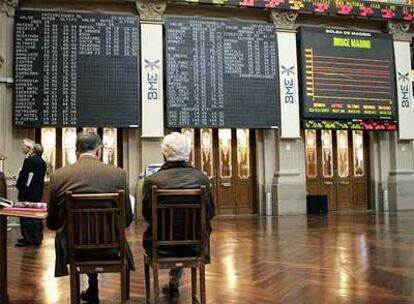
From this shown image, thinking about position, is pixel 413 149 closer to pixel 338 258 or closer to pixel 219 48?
pixel 219 48

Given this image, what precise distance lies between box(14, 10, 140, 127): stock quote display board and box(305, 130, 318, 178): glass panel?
4.17m

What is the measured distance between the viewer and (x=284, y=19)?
10.5 metres

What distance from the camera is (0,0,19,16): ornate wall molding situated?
358 inches

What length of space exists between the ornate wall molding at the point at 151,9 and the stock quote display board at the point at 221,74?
35 centimetres

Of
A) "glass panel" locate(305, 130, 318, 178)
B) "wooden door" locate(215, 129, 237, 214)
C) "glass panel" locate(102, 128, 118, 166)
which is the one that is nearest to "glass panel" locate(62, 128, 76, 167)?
"glass panel" locate(102, 128, 118, 166)

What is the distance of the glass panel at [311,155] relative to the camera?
36.2 feet

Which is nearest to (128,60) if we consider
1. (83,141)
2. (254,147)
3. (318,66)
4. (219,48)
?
(219,48)

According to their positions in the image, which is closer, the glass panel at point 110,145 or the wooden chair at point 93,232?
the wooden chair at point 93,232

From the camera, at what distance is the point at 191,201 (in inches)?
115

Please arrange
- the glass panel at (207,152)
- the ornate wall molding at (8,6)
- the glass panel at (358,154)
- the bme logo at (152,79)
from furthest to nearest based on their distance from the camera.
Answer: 1. the glass panel at (358,154)
2. the glass panel at (207,152)
3. the bme logo at (152,79)
4. the ornate wall molding at (8,6)

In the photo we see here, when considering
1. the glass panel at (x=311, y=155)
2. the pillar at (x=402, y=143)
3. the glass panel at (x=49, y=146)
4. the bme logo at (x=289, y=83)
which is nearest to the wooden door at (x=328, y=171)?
the glass panel at (x=311, y=155)

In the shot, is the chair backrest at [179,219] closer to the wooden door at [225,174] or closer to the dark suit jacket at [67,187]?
the dark suit jacket at [67,187]

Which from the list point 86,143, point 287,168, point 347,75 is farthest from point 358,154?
point 86,143

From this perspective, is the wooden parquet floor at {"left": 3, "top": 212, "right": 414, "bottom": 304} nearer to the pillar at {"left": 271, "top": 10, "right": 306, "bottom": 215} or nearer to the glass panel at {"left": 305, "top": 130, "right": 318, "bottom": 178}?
the pillar at {"left": 271, "top": 10, "right": 306, "bottom": 215}
